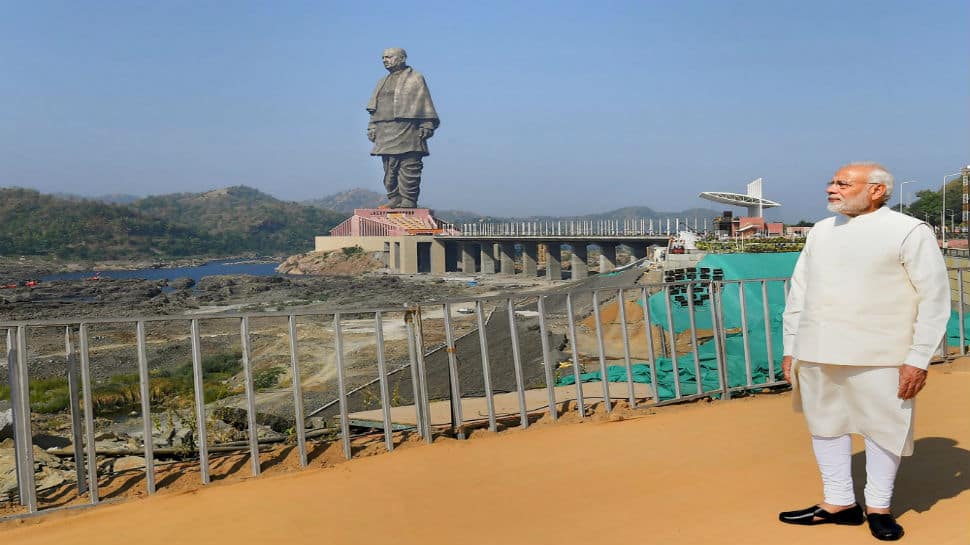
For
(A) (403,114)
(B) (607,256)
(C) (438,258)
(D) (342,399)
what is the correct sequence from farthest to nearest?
1. (A) (403,114)
2. (C) (438,258)
3. (B) (607,256)
4. (D) (342,399)

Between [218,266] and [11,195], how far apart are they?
38.8m

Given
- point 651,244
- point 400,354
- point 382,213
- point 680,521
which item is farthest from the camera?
point 382,213

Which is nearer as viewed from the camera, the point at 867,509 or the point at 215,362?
the point at 867,509

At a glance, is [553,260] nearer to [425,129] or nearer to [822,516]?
[425,129]

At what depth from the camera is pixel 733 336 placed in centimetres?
997

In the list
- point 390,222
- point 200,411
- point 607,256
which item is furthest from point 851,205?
point 390,222

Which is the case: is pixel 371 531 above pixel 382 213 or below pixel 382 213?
below

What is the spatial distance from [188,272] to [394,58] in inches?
1203

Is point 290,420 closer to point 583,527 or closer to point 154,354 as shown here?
point 583,527

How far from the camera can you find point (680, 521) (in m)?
3.85

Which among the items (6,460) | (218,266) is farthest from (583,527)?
(218,266)

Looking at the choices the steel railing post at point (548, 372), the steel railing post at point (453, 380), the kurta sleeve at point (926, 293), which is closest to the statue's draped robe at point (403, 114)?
the steel railing post at point (548, 372)

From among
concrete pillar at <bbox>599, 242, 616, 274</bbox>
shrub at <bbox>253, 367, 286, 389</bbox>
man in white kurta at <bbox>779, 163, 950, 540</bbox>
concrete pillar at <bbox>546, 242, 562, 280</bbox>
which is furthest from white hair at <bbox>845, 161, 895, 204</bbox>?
concrete pillar at <bbox>546, 242, 562, 280</bbox>

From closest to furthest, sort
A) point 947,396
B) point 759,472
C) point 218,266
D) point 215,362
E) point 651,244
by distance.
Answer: point 759,472 < point 947,396 < point 215,362 < point 651,244 < point 218,266
